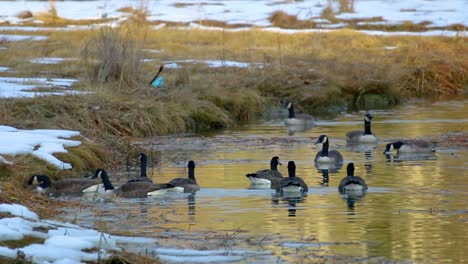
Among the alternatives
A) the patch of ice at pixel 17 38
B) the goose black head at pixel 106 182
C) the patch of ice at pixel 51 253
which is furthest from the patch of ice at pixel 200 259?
the patch of ice at pixel 17 38

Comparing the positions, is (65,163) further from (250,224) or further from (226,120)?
(226,120)

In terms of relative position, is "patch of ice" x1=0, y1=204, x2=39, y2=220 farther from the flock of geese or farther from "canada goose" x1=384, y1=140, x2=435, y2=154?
"canada goose" x1=384, y1=140, x2=435, y2=154

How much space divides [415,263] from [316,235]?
1.72 metres

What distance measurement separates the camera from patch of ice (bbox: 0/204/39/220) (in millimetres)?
11172

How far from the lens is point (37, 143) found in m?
17.6

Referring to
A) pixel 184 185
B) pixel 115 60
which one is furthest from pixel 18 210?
pixel 115 60

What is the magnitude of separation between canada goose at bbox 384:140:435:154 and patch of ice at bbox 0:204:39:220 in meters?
10.3

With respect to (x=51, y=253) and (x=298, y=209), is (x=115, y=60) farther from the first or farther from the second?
(x=51, y=253)

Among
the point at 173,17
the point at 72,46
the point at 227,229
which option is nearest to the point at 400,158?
the point at 227,229

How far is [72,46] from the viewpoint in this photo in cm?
3356

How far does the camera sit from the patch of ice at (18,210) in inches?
440

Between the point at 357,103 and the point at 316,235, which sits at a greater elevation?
the point at 357,103

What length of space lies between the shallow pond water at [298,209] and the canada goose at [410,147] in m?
0.22

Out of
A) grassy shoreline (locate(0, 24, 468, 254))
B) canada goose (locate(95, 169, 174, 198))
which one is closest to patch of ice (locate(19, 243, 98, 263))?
grassy shoreline (locate(0, 24, 468, 254))
